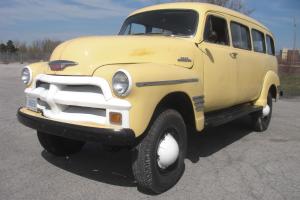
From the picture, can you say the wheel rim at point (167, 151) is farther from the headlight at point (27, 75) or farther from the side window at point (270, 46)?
the side window at point (270, 46)

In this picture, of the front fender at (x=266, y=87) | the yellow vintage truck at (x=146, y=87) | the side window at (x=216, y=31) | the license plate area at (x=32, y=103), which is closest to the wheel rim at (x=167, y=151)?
the yellow vintage truck at (x=146, y=87)

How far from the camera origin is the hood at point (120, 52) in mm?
4152

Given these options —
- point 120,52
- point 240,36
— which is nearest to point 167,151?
point 120,52

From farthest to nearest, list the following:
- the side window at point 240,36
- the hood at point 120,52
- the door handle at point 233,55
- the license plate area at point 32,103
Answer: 1. the side window at point 240,36
2. the door handle at point 233,55
3. the license plate area at point 32,103
4. the hood at point 120,52

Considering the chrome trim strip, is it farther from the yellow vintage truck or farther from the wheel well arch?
the wheel well arch

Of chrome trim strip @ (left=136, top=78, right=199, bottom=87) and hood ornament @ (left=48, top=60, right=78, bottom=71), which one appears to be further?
hood ornament @ (left=48, top=60, right=78, bottom=71)

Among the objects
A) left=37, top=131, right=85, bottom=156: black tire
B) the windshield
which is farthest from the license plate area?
the windshield

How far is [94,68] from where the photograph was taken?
4.02m

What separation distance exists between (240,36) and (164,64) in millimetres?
2507

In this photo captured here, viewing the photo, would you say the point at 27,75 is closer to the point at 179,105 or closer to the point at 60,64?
the point at 60,64

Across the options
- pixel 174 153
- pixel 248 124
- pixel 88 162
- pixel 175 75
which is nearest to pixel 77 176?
pixel 88 162

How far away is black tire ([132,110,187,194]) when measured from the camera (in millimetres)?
3930

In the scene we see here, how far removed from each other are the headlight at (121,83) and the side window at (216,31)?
6.43 ft

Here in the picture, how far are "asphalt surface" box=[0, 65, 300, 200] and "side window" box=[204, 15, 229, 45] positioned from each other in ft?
5.39
